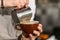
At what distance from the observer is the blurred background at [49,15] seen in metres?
1.13

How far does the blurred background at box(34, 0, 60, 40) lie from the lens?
1128mm

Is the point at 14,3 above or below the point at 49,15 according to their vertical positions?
above

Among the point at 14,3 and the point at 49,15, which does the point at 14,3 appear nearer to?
the point at 14,3

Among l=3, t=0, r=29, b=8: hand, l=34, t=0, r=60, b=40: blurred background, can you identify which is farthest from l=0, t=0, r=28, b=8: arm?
l=34, t=0, r=60, b=40: blurred background

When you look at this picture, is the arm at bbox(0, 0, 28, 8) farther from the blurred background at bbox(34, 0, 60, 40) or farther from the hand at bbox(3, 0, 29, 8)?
the blurred background at bbox(34, 0, 60, 40)

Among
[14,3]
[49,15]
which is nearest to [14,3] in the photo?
[14,3]

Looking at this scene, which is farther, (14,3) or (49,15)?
(49,15)

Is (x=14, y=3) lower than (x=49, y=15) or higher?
higher

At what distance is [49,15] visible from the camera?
116 cm

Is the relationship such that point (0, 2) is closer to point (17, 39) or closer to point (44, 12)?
point (17, 39)

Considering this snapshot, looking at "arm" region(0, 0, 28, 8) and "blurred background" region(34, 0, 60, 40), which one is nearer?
Result: "arm" region(0, 0, 28, 8)

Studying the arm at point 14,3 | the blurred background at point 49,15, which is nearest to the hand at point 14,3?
the arm at point 14,3

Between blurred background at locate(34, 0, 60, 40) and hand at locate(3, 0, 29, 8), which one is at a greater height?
hand at locate(3, 0, 29, 8)

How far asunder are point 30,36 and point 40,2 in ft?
1.91
